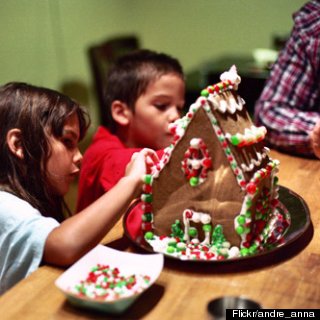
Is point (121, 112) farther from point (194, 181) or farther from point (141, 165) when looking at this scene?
point (194, 181)

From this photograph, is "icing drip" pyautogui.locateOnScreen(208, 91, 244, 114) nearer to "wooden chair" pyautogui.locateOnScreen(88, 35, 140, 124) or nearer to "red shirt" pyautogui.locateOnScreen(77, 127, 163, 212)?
"red shirt" pyautogui.locateOnScreen(77, 127, 163, 212)

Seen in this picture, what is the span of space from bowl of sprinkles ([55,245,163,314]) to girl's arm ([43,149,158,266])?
57mm

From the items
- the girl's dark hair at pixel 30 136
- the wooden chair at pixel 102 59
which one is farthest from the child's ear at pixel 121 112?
the wooden chair at pixel 102 59

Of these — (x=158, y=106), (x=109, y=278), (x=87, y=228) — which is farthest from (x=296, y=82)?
(x=109, y=278)

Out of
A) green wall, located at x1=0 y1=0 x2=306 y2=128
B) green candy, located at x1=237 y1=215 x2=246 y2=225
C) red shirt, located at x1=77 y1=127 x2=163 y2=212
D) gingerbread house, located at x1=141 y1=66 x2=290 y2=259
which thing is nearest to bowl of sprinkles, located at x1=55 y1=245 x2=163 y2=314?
gingerbread house, located at x1=141 y1=66 x2=290 y2=259

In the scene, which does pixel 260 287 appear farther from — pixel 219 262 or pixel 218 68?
pixel 218 68

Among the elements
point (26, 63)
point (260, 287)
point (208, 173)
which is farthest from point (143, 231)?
point (26, 63)

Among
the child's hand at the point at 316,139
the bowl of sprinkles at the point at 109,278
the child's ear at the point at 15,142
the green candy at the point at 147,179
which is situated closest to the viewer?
the bowl of sprinkles at the point at 109,278

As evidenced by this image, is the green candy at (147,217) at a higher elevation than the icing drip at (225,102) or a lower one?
lower

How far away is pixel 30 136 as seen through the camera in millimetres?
1556

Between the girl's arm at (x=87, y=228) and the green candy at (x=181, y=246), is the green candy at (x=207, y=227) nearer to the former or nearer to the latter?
the green candy at (x=181, y=246)

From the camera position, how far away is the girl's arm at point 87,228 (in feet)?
4.17

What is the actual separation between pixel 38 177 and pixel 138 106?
714 mm

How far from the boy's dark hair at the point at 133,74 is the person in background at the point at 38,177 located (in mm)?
535
